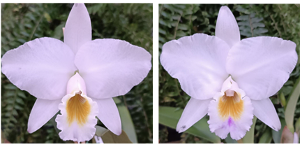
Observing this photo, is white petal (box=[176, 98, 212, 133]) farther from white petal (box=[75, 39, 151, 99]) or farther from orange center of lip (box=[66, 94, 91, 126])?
orange center of lip (box=[66, 94, 91, 126])

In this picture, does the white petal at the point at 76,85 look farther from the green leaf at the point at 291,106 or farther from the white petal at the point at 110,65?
the green leaf at the point at 291,106

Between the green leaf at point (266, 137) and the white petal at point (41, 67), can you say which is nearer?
→ the white petal at point (41, 67)

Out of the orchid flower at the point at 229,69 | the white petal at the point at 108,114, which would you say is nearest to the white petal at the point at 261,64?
the orchid flower at the point at 229,69

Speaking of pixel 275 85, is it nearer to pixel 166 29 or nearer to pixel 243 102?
pixel 243 102

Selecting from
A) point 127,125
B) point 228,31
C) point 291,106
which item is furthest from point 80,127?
point 291,106

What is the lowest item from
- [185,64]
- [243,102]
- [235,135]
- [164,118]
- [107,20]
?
[164,118]

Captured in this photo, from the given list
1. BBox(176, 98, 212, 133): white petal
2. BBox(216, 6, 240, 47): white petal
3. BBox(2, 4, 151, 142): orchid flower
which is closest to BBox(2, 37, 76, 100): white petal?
BBox(2, 4, 151, 142): orchid flower

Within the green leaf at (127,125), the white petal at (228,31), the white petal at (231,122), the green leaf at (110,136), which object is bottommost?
the green leaf at (127,125)

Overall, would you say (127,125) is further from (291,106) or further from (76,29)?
(291,106)

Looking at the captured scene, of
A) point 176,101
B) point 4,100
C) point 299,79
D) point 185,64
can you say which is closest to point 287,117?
point 299,79
